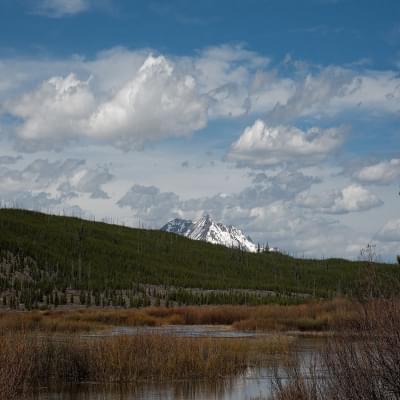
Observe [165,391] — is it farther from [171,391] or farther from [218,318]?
[218,318]

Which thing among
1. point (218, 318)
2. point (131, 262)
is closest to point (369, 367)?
point (218, 318)

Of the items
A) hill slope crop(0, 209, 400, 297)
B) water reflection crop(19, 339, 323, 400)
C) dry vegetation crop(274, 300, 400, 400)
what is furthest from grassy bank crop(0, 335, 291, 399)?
hill slope crop(0, 209, 400, 297)

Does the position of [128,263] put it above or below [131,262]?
below

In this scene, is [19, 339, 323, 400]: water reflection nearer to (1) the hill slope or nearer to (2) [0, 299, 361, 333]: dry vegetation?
(2) [0, 299, 361, 333]: dry vegetation

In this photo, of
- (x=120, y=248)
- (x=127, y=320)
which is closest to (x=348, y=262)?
(x=120, y=248)

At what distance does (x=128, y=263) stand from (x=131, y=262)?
0.77 metres

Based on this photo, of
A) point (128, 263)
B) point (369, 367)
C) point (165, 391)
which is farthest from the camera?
point (128, 263)

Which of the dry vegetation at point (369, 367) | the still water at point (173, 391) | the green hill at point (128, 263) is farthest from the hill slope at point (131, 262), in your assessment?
the dry vegetation at point (369, 367)

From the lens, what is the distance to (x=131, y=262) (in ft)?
326

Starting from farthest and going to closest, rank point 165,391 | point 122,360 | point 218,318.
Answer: point 218,318, point 122,360, point 165,391

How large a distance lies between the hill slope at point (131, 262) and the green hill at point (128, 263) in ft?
0.36

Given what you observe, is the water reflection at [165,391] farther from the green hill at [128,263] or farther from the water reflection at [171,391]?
the green hill at [128,263]

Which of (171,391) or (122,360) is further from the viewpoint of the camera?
(122,360)

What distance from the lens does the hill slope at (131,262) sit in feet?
259
